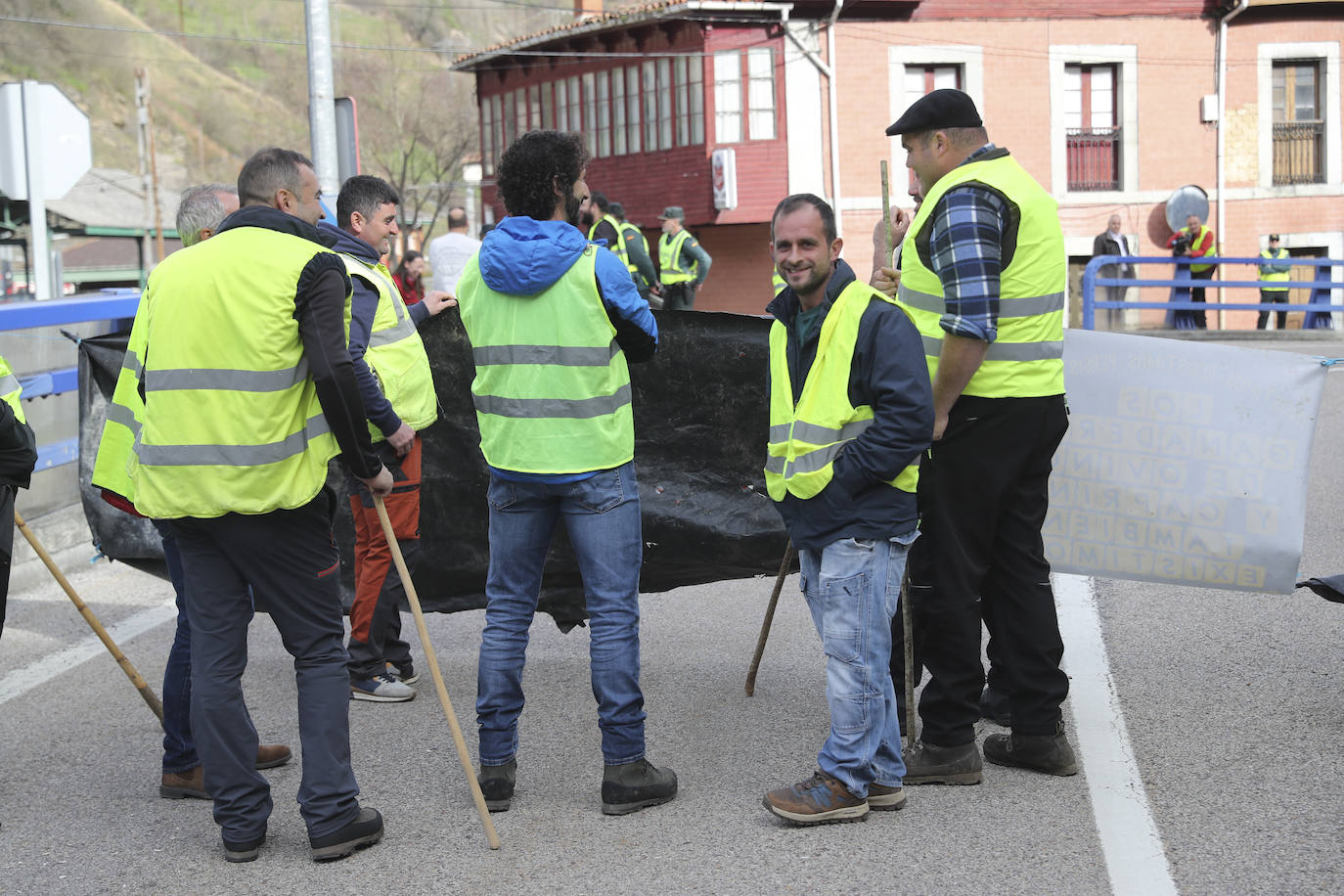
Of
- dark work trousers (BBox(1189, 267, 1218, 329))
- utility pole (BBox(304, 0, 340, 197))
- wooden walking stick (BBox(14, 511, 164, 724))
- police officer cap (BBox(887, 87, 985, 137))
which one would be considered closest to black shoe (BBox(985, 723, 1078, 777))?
police officer cap (BBox(887, 87, 985, 137))

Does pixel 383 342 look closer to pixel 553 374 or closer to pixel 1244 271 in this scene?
pixel 553 374

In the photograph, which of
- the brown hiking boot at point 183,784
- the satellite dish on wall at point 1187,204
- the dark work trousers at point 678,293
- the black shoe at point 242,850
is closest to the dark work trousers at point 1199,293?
the satellite dish on wall at point 1187,204

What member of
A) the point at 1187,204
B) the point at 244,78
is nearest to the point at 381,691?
the point at 1187,204

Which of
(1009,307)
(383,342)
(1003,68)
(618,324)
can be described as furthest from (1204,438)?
(1003,68)

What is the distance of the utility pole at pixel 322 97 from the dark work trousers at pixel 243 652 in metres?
8.46

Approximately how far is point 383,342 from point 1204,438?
3.11 m

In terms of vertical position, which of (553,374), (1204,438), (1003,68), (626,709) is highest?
(1003,68)

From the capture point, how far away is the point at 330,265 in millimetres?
4082

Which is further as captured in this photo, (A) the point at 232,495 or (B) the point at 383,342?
(B) the point at 383,342

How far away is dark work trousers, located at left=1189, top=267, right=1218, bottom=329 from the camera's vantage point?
21500 millimetres

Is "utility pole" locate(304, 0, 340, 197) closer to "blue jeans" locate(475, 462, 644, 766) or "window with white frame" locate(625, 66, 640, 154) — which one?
"blue jeans" locate(475, 462, 644, 766)

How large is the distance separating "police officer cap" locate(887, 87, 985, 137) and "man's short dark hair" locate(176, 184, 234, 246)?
7.67ft

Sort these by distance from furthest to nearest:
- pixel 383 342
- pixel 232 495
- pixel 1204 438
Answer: pixel 383 342 → pixel 1204 438 → pixel 232 495

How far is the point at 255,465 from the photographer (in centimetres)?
402
